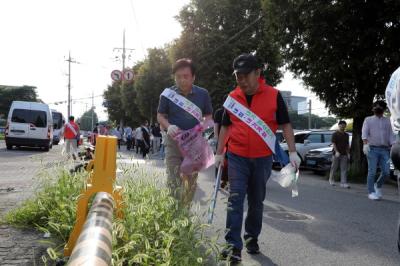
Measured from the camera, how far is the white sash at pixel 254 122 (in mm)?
4707

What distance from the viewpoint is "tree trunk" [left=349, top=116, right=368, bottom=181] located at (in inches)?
561

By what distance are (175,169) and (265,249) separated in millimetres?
1337

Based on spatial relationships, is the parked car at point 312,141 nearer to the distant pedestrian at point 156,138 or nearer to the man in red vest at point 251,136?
the distant pedestrian at point 156,138

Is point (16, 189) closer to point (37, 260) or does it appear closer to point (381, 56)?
point (37, 260)

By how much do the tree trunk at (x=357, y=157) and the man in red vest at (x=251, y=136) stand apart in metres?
9.98

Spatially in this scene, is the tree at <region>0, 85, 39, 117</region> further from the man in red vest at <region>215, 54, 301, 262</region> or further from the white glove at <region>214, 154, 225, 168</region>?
the man in red vest at <region>215, 54, 301, 262</region>

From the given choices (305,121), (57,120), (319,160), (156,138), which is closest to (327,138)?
(319,160)

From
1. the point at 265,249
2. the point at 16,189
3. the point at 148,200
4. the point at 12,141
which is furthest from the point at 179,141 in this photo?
the point at 12,141

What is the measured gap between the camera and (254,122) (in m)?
4.71

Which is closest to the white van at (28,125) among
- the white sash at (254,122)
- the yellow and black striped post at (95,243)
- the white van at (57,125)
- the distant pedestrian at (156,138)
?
the distant pedestrian at (156,138)

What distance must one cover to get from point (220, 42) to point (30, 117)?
40.7ft

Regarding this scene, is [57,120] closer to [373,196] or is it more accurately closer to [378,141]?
[373,196]

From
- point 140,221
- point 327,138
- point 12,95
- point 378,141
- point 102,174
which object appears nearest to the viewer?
point 140,221

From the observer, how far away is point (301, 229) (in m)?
6.47
